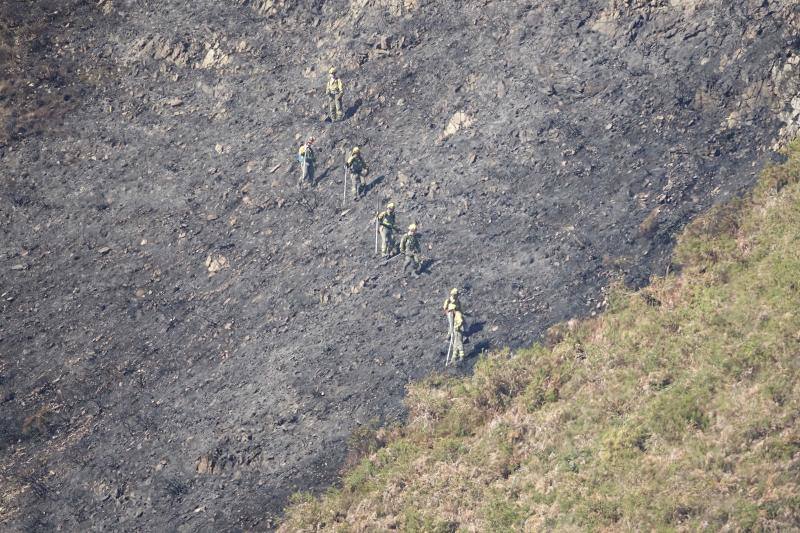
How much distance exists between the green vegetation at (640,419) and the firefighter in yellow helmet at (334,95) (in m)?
12.6

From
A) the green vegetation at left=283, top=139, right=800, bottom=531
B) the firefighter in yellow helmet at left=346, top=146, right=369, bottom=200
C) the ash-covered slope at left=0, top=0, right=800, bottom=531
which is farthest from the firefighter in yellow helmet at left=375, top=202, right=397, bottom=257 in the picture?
the green vegetation at left=283, top=139, right=800, bottom=531

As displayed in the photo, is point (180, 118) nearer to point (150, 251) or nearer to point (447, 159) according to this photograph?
point (150, 251)

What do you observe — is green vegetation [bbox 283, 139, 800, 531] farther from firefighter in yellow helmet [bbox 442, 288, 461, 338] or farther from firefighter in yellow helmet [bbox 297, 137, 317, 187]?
firefighter in yellow helmet [bbox 297, 137, 317, 187]

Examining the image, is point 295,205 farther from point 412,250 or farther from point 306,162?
point 412,250

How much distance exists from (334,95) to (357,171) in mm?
4264

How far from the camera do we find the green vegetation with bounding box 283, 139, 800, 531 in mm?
16312

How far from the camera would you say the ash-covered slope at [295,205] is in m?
23.8

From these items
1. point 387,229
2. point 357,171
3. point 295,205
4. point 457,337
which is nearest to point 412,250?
point 387,229

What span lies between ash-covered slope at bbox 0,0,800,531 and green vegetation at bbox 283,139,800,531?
125 cm

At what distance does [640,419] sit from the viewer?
18.5m

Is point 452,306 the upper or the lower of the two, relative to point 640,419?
upper

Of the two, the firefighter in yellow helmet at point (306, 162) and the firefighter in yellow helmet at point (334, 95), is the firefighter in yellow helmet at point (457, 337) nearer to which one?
the firefighter in yellow helmet at point (306, 162)

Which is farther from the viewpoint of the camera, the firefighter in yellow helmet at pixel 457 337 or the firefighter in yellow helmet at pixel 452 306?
the firefighter in yellow helmet at pixel 452 306

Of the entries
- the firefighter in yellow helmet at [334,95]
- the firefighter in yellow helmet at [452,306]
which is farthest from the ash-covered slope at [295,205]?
the firefighter in yellow helmet at [452,306]
